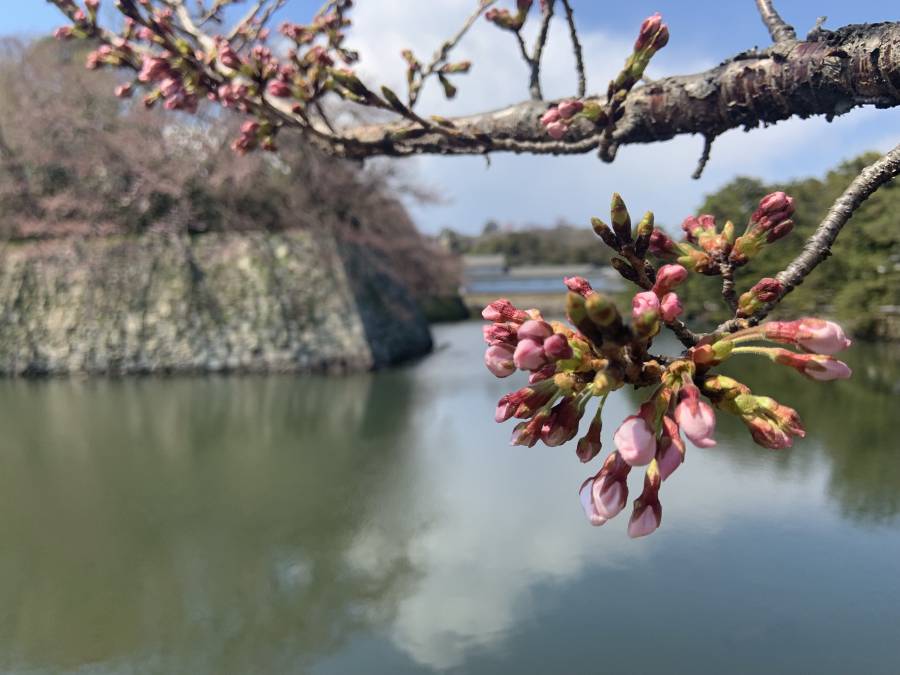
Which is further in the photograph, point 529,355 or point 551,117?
point 551,117

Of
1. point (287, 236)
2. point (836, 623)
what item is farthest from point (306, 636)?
point (287, 236)

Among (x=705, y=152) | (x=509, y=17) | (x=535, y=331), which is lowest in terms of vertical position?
(x=535, y=331)

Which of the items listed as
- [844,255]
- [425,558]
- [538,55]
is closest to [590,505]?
[538,55]

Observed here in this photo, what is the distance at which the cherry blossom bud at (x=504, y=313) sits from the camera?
30cm

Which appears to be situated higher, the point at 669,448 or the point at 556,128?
the point at 556,128

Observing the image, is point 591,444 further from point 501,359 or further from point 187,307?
point 187,307

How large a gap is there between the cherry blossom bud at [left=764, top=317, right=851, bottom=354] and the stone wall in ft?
11.0

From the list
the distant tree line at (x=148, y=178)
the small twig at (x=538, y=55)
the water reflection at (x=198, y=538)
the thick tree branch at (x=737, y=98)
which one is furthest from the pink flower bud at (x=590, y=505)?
the distant tree line at (x=148, y=178)

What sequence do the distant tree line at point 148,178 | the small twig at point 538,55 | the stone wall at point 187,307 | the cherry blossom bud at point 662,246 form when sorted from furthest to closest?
the distant tree line at point 148,178
the stone wall at point 187,307
the small twig at point 538,55
the cherry blossom bud at point 662,246

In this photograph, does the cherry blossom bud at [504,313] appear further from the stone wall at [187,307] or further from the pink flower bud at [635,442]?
the stone wall at [187,307]

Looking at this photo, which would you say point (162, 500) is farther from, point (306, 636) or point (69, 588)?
point (306, 636)

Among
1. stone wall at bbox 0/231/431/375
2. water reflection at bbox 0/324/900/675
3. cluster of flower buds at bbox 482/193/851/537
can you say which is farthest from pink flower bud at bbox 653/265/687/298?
stone wall at bbox 0/231/431/375

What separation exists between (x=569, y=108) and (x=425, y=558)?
0.77 meters

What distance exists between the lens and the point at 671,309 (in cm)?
26
